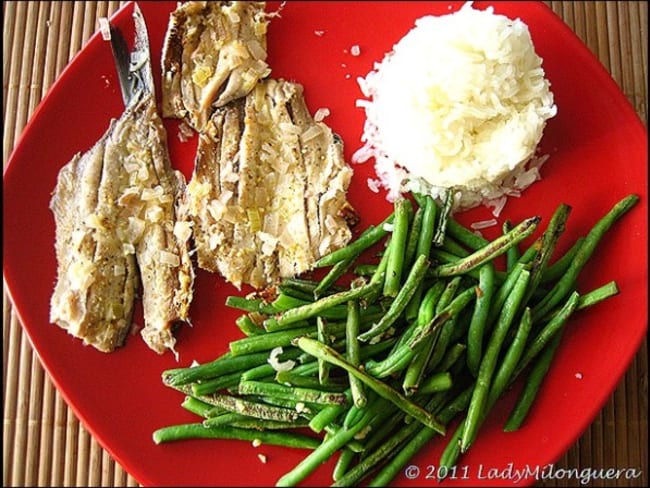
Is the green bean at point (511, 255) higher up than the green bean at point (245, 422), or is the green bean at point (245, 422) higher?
the green bean at point (511, 255)

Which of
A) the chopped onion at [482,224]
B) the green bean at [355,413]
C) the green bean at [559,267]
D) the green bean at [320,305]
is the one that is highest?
the chopped onion at [482,224]

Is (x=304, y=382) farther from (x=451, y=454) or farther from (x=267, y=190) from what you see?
(x=267, y=190)

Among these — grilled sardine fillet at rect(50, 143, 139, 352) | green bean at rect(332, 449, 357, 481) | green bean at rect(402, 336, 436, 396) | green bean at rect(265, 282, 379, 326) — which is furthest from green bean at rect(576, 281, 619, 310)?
grilled sardine fillet at rect(50, 143, 139, 352)

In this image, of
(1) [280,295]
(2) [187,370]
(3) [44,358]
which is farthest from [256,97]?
(3) [44,358]

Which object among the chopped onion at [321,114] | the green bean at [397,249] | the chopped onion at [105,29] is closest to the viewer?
the green bean at [397,249]

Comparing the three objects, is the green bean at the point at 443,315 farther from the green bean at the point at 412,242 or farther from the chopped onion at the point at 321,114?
the chopped onion at the point at 321,114

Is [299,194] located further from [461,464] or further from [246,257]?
[461,464]

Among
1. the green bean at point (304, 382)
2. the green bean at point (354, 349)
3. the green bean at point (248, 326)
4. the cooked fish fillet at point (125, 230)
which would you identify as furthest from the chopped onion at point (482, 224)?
the cooked fish fillet at point (125, 230)
